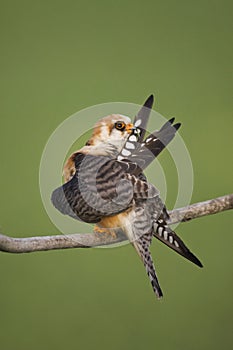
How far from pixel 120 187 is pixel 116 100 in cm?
42

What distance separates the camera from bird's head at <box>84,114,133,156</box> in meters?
1.48

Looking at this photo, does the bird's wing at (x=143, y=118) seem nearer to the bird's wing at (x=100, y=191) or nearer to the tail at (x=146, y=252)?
the bird's wing at (x=100, y=191)

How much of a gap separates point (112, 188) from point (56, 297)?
458mm

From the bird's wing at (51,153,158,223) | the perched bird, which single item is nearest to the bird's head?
the perched bird

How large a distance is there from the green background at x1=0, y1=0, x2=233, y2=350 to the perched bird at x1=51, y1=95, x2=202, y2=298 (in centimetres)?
15

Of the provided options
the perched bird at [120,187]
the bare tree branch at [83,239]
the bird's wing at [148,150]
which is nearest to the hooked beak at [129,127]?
the perched bird at [120,187]

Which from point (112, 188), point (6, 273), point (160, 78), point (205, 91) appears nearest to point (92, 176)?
point (112, 188)

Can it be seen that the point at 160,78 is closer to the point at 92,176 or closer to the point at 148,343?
the point at 92,176

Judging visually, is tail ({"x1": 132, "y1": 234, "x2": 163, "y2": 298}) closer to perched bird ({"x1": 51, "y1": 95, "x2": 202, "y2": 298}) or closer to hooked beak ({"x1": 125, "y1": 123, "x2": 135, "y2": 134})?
perched bird ({"x1": 51, "y1": 95, "x2": 202, "y2": 298})

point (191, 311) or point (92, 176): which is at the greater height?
point (92, 176)

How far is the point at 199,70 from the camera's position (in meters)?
1.75

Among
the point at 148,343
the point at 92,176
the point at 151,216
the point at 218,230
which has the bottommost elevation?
the point at 148,343

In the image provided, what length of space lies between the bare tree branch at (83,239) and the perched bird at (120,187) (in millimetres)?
44

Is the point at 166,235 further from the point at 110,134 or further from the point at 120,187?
the point at 110,134
